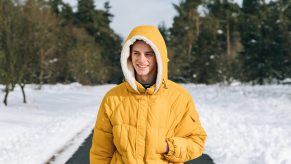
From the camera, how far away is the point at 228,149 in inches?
369

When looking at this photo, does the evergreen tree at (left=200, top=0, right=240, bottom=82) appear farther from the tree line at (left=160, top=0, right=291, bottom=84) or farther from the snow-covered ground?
the snow-covered ground

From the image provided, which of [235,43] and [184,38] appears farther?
[235,43]

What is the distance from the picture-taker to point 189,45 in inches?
2778

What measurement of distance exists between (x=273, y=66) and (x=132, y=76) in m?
47.0

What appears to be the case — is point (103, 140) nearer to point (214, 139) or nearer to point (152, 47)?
point (152, 47)

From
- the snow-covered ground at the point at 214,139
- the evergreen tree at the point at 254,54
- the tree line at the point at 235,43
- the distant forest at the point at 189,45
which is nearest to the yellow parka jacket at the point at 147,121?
the snow-covered ground at the point at 214,139

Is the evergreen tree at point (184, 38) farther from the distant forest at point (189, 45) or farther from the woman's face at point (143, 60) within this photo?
the woman's face at point (143, 60)

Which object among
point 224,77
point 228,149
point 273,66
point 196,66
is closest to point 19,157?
point 228,149

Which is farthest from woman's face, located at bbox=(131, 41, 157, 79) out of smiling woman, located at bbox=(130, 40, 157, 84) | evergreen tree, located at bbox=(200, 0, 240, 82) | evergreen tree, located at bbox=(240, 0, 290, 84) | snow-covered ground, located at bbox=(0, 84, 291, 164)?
evergreen tree, located at bbox=(200, 0, 240, 82)

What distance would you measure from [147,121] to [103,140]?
0.35m

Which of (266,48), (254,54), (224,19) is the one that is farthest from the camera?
(224,19)

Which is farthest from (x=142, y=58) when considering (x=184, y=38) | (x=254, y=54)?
(x=184, y=38)

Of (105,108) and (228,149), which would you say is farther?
(228,149)

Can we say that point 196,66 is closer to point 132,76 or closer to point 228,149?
point 228,149
